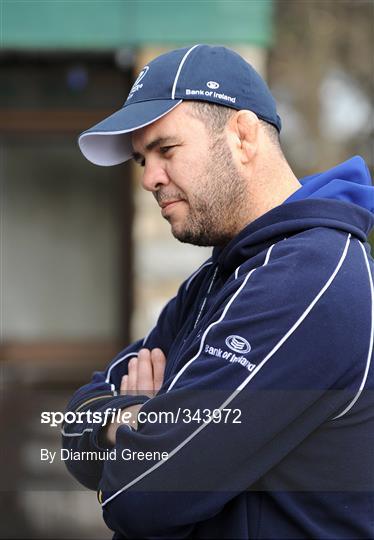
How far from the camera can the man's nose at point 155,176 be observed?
1938 mm

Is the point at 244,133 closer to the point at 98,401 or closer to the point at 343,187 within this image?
the point at 343,187

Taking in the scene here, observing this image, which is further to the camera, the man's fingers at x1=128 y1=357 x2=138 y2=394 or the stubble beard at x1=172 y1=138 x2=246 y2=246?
the man's fingers at x1=128 y1=357 x2=138 y2=394

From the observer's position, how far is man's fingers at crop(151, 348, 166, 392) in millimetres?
2041

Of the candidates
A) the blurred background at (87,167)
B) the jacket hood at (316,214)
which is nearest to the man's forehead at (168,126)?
the jacket hood at (316,214)

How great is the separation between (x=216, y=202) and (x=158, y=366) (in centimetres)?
43

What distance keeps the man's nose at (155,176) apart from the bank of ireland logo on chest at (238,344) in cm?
44

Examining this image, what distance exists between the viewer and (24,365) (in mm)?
5566

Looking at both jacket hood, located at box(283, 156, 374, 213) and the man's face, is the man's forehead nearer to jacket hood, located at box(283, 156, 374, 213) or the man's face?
the man's face

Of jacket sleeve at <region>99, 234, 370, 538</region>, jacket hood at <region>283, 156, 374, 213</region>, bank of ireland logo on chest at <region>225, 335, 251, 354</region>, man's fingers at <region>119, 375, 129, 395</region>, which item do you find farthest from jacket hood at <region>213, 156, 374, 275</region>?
man's fingers at <region>119, 375, 129, 395</region>

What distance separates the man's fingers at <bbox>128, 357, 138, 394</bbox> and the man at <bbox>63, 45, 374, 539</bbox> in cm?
14

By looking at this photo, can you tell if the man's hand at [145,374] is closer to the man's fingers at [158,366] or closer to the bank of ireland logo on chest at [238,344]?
the man's fingers at [158,366]

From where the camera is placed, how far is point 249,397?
163 cm

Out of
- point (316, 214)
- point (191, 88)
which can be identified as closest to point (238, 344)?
point (316, 214)

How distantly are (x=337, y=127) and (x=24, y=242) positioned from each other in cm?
274
